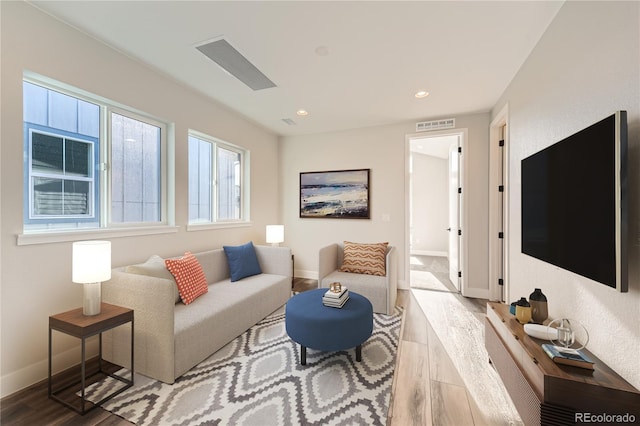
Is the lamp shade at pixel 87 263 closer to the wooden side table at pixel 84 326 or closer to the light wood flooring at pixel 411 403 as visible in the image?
the wooden side table at pixel 84 326

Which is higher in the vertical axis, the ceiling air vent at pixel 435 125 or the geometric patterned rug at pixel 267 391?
the ceiling air vent at pixel 435 125

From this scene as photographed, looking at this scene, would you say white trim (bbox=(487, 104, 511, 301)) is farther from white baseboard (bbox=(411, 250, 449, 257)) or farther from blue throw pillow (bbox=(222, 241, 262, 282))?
white baseboard (bbox=(411, 250, 449, 257))

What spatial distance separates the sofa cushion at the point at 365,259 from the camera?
3391 mm

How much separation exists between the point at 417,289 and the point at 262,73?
3.78 meters

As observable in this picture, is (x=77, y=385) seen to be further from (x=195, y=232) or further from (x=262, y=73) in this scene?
(x=262, y=73)

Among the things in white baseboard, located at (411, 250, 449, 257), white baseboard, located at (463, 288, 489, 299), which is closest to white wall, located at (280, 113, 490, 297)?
white baseboard, located at (463, 288, 489, 299)

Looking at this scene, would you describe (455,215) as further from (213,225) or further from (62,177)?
(62,177)

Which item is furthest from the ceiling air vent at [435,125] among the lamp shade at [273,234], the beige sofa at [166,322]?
the beige sofa at [166,322]

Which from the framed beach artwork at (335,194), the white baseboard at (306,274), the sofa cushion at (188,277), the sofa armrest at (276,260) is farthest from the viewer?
the white baseboard at (306,274)

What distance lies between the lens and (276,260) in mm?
3486

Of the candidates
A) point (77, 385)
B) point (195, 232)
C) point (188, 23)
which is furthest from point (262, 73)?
point (77, 385)

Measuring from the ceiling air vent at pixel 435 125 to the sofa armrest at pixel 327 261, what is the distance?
2.28 meters

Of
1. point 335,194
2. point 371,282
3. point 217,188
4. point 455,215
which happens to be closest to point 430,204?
point 455,215

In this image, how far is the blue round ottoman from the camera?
200 centimetres
